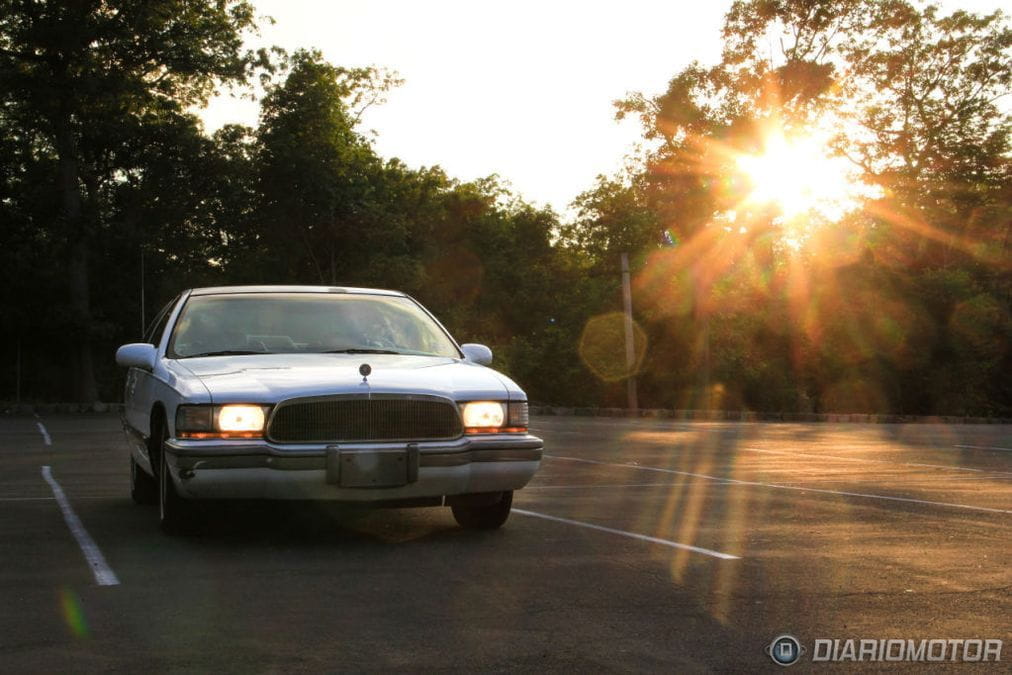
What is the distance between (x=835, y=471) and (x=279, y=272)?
44743mm

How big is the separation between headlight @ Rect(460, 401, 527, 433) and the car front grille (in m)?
0.20

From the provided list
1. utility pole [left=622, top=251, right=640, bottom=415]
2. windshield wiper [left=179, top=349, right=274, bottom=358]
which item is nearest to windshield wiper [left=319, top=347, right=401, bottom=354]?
windshield wiper [left=179, top=349, right=274, bottom=358]

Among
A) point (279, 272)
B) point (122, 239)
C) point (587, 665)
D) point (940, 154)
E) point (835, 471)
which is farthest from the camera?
point (940, 154)

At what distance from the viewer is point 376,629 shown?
19.0 feet

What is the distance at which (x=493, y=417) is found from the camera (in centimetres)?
867

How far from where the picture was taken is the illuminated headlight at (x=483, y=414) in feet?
28.1

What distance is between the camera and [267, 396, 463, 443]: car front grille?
8.15 metres

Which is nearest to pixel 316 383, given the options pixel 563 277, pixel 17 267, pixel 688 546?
pixel 688 546

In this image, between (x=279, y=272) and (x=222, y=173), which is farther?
(x=279, y=272)

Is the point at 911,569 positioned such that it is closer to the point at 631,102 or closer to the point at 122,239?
the point at 122,239

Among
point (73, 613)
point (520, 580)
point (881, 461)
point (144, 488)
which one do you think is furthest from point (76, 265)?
point (73, 613)

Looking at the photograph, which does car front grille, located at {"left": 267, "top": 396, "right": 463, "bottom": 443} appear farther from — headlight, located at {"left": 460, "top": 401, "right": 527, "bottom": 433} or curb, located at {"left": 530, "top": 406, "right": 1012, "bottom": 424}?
curb, located at {"left": 530, "top": 406, "right": 1012, "bottom": 424}

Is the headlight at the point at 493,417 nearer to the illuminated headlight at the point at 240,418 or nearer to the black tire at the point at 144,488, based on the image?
the illuminated headlight at the point at 240,418

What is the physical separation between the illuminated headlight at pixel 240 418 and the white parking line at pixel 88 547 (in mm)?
1056
